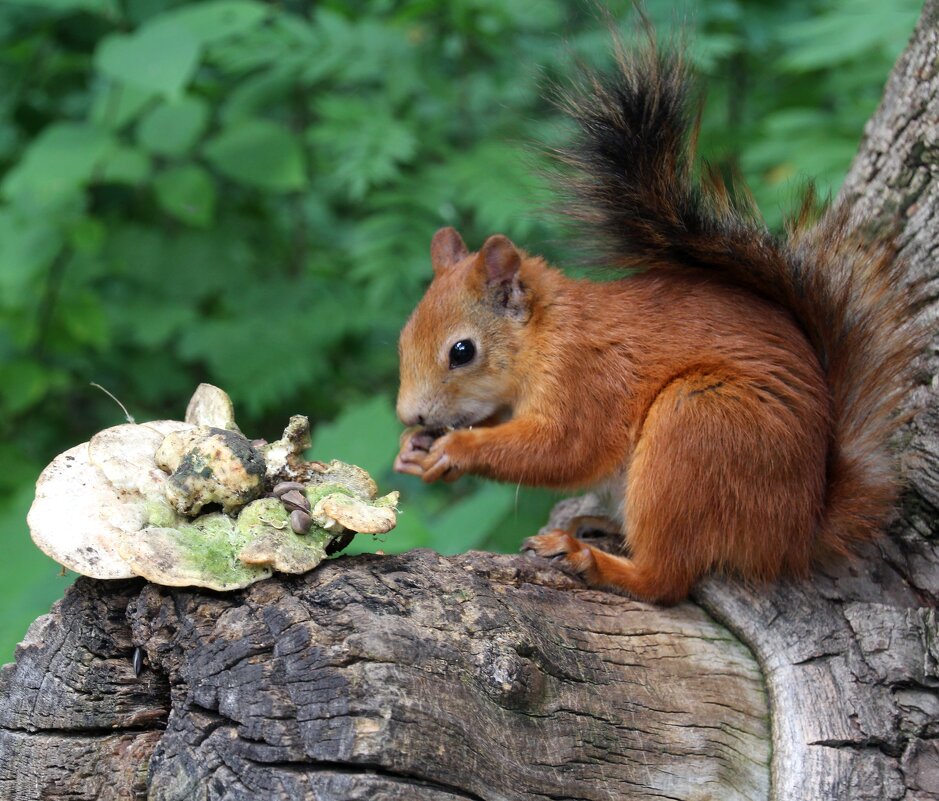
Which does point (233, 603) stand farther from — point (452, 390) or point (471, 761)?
point (452, 390)

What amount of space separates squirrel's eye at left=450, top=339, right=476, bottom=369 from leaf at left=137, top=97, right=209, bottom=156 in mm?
1368

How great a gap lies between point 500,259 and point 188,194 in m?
1.44

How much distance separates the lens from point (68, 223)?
258 centimetres

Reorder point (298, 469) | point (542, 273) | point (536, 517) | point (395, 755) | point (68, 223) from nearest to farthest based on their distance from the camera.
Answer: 1. point (395, 755)
2. point (298, 469)
3. point (542, 273)
4. point (536, 517)
5. point (68, 223)

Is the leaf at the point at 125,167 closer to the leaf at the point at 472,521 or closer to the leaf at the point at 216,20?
the leaf at the point at 216,20

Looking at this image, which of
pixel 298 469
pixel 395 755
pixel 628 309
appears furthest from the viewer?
pixel 628 309

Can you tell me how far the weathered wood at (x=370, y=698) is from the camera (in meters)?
0.93

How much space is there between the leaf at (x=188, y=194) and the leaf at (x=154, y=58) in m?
0.51

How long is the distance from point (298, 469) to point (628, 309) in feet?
2.11

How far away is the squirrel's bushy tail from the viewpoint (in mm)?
1407

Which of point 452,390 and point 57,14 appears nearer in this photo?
point 452,390

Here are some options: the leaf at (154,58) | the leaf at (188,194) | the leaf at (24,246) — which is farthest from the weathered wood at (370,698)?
the leaf at (188,194)

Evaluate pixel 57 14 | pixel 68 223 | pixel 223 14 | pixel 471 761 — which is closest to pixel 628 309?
pixel 471 761

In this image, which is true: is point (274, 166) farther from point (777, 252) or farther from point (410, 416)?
point (777, 252)
